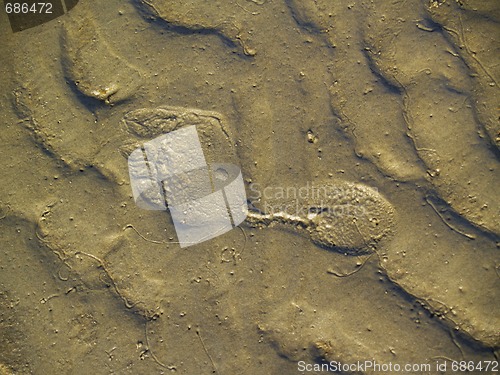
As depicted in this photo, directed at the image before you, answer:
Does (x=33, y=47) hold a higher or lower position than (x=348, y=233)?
higher

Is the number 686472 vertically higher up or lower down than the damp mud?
higher up

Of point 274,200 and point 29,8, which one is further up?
point 29,8

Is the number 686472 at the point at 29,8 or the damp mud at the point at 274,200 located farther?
the number 686472 at the point at 29,8

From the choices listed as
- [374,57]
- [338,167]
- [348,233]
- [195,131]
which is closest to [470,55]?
[374,57]

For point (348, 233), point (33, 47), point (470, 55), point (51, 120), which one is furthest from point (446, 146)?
point (33, 47)

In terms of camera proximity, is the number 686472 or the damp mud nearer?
the damp mud

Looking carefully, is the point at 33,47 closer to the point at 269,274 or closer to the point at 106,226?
the point at 106,226

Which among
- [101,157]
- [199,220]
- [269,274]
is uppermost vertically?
[101,157]

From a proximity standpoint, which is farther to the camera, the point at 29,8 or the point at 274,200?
the point at 29,8
